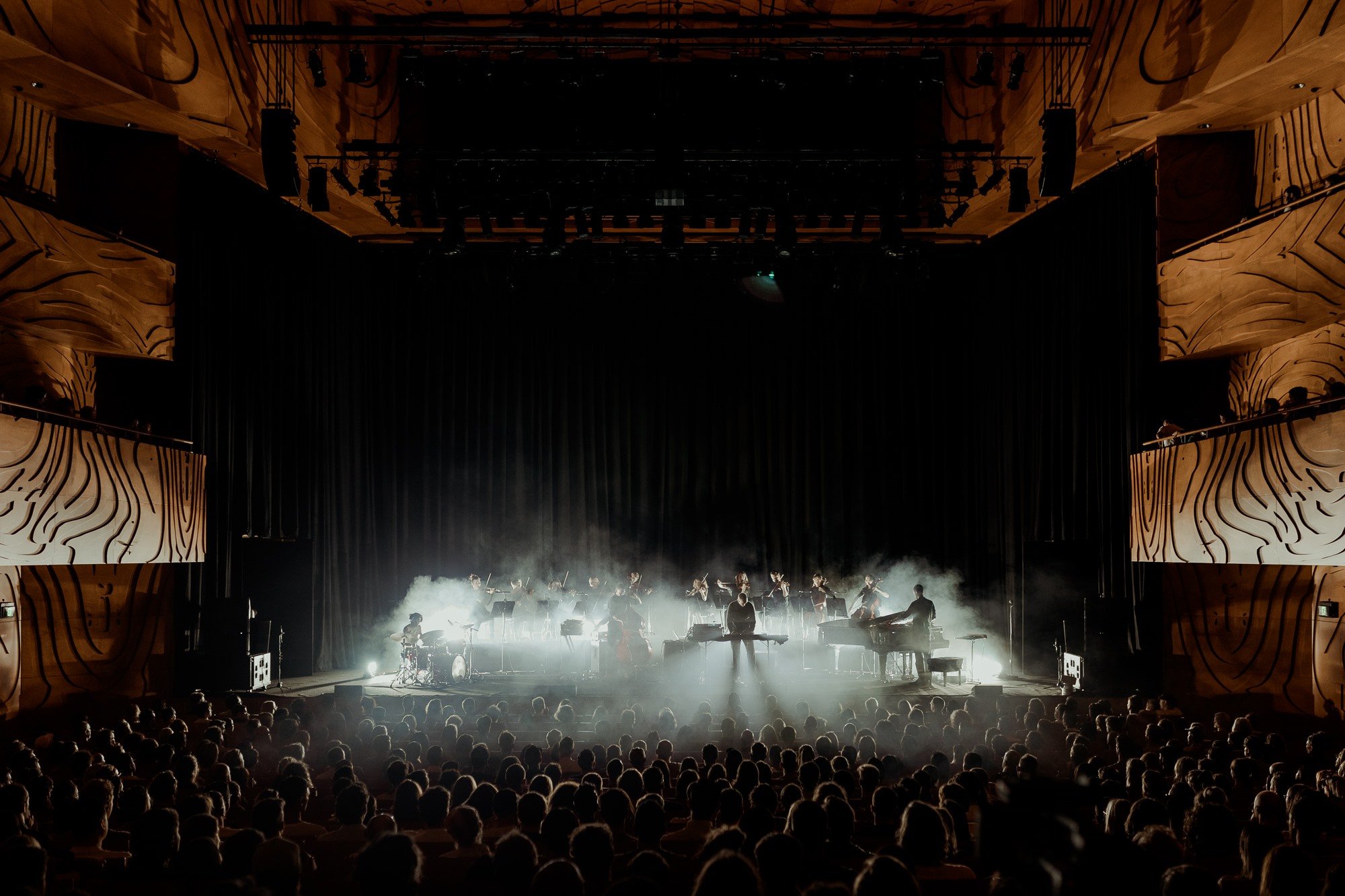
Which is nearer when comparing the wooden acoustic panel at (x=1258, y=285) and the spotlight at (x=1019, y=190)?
the wooden acoustic panel at (x=1258, y=285)

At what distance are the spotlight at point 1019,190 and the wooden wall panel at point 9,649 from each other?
1296cm

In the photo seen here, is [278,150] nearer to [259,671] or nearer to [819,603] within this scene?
[259,671]

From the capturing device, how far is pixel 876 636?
1222 centimetres

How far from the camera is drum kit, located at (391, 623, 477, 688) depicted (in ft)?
42.0

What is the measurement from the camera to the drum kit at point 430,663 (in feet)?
42.0

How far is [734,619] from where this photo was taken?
39.2 ft

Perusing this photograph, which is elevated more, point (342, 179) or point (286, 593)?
point (342, 179)

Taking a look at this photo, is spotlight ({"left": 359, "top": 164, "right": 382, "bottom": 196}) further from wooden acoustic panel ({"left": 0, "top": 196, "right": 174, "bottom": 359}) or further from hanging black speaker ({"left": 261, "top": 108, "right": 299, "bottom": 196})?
wooden acoustic panel ({"left": 0, "top": 196, "right": 174, "bottom": 359})

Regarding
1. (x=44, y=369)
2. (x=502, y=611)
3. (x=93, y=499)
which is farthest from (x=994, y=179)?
(x=44, y=369)

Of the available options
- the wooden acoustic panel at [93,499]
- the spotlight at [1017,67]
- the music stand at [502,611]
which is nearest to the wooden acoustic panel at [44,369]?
the wooden acoustic panel at [93,499]

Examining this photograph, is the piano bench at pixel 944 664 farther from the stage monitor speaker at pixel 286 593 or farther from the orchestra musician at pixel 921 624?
the stage monitor speaker at pixel 286 593

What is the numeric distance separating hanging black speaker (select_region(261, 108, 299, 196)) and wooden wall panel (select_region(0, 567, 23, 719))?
533cm

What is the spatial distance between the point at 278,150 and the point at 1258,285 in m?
11.3

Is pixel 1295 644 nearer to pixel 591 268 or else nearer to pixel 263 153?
pixel 591 268
